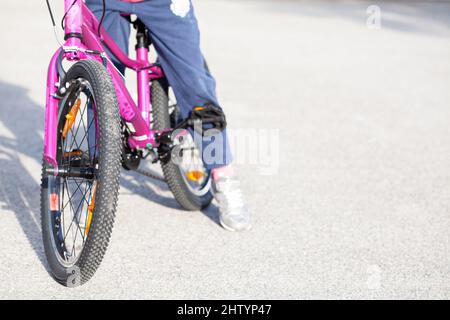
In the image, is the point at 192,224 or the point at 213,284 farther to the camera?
the point at 192,224

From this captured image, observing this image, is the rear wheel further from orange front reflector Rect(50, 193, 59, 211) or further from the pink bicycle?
orange front reflector Rect(50, 193, 59, 211)

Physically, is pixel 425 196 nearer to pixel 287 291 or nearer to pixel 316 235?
pixel 316 235

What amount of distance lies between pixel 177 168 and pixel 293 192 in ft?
2.84

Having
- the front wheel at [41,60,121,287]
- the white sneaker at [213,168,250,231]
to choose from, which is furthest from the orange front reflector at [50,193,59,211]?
the white sneaker at [213,168,250,231]

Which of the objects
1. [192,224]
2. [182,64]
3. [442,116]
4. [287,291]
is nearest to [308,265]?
[287,291]

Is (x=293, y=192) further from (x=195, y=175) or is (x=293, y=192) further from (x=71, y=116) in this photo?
(x=71, y=116)

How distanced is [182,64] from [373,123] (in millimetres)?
2767

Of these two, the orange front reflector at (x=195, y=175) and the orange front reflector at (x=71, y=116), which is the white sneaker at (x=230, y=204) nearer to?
the orange front reflector at (x=195, y=175)

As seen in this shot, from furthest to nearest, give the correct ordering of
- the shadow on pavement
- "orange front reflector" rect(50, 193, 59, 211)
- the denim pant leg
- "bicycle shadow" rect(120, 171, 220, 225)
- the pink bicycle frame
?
"bicycle shadow" rect(120, 171, 220, 225) → the shadow on pavement → the denim pant leg → "orange front reflector" rect(50, 193, 59, 211) → the pink bicycle frame

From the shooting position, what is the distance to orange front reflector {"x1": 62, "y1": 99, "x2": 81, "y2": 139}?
313cm

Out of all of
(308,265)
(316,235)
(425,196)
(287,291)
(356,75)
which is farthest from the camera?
(356,75)

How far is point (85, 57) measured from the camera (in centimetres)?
310

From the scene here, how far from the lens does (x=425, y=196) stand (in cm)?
442

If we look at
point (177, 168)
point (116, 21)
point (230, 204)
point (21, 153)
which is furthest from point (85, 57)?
Answer: point (21, 153)
